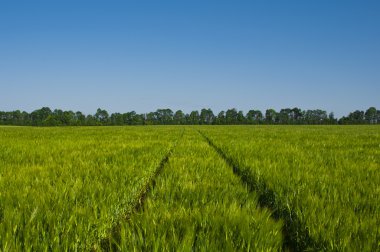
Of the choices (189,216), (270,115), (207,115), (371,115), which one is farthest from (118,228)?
(371,115)

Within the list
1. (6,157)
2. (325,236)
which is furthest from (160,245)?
(6,157)

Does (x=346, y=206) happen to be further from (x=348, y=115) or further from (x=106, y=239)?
(x=348, y=115)

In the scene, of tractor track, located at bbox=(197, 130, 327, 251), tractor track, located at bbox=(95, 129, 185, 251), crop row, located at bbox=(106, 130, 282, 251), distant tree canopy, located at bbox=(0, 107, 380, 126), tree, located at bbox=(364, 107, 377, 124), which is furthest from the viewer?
tree, located at bbox=(364, 107, 377, 124)

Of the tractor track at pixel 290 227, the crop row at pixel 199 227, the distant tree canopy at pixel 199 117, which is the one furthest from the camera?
the distant tree canopy at pixel 199 117

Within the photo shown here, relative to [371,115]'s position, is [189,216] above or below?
below

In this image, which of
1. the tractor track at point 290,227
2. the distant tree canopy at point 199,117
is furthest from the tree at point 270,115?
the tractor track at point 290,227

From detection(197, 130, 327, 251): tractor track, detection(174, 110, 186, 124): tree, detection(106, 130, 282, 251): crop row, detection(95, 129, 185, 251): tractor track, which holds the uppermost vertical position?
detection(174, 110, 186, 124): tree

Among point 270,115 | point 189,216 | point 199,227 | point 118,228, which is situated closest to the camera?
point 199,227

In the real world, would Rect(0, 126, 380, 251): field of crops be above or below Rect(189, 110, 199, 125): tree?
below

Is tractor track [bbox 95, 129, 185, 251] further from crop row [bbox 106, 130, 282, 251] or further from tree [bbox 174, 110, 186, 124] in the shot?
tree [bbox 174, 110, 186, 124]

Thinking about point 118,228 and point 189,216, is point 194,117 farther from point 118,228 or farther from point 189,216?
point 189,216

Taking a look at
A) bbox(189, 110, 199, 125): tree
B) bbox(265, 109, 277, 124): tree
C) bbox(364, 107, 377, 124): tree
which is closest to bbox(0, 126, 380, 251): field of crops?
bbox(189, 110, 199, 125): tree

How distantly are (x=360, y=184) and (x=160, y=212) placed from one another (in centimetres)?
220

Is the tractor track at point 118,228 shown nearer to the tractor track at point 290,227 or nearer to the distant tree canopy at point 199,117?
the tractor track at point 290,227
